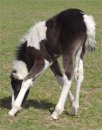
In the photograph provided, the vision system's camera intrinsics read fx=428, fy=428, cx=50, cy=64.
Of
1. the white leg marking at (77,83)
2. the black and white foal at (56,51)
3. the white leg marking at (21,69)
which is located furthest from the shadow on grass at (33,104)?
the white leg marking at (21,69)

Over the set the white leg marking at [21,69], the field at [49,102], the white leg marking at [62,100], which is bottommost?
the field at [49,102]

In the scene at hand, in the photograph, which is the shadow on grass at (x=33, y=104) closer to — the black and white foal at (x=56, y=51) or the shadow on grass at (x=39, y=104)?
the shadow on grass at (x=39, y=104)

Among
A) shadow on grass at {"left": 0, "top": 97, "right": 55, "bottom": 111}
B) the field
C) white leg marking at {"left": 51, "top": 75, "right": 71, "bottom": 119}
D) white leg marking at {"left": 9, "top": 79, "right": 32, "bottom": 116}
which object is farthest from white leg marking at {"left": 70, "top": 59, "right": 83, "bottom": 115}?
white leg marking at {"left": 9, "top": 79, "right": 32, "bottom": 116}

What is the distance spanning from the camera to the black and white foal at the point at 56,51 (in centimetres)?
680

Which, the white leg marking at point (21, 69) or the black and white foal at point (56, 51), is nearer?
the black and white foal at point (56, 51)

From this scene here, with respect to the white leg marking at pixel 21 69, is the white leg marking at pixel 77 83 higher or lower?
lower

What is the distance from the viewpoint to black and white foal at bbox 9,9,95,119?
6801 millimetres

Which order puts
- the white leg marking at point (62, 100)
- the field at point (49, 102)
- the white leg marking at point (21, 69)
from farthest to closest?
the white leg marking at point (21, 69)
the white leg marking at point (62, 100)
the field at point (49, 102)

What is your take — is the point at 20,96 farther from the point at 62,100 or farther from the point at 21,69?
the point at 62,100

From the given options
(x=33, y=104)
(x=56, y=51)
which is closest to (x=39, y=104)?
(x=33, y=104)

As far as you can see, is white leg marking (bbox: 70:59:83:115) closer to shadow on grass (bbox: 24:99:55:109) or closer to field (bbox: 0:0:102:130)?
field (bbox: 0:0:102:130)

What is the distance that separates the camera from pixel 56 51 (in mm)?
6902

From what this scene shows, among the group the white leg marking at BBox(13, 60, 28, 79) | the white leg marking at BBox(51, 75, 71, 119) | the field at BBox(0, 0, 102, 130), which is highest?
the white leg marking at BBox(13, 60, 28, 79)

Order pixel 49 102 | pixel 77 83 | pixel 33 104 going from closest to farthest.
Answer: pixel 77 83 → pixel 33 104 → pixel 49 102
